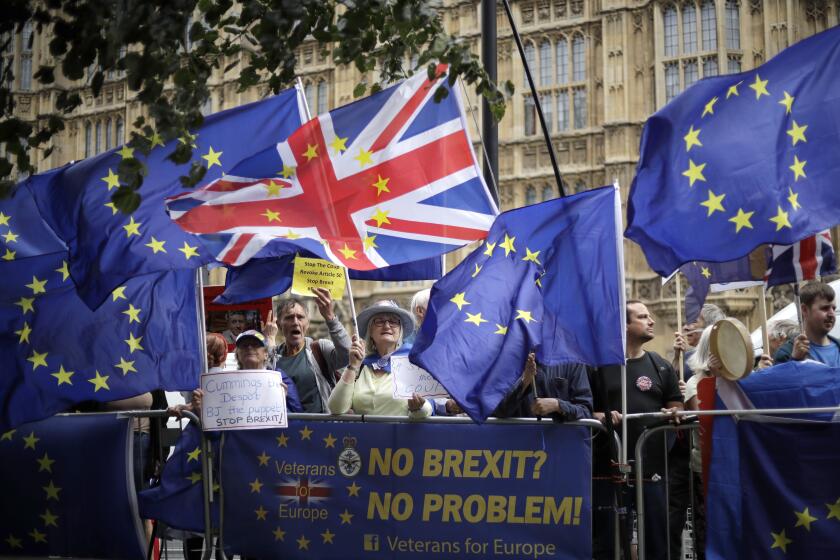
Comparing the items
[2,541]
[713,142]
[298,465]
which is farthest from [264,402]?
[713,142]

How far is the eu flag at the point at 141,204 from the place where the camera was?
22.1ft

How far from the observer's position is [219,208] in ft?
22.5

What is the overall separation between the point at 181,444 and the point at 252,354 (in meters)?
0.66

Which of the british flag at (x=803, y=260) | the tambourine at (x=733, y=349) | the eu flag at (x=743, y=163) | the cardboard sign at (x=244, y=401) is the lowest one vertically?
the cardboard sign at (x=244, y=401)

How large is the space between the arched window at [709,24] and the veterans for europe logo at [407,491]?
21075 mm

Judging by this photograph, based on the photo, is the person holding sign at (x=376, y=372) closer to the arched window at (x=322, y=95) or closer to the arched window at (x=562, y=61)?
the arched window at (x=562, y=61)

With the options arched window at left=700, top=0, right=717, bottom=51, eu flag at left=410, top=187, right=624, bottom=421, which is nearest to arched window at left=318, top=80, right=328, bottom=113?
arched window at left=700, top=0, right=717, bottom=51

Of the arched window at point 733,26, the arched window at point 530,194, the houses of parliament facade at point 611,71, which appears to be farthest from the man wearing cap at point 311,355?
the arched window at point 530,194

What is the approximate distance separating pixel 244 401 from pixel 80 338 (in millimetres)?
1368

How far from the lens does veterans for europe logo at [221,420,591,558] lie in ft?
20.0

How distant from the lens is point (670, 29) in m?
26.2

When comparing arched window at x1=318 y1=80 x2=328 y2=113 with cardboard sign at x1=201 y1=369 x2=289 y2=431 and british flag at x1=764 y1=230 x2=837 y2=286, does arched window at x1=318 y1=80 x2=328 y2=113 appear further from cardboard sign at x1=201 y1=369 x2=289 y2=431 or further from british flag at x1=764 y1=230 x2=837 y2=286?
cardboard sign at x1=201 y1=369 x2=289 y2=431

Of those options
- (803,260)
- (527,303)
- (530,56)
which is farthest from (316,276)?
(530,56)

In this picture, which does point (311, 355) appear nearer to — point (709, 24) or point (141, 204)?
point (141, 204)
